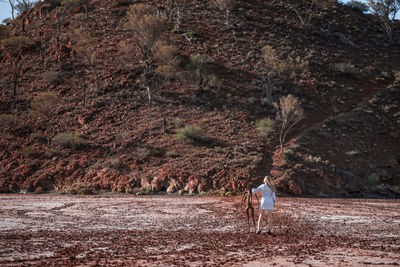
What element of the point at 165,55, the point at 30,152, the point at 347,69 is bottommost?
the point at 30,152

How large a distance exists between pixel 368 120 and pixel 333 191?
1270 centimetres

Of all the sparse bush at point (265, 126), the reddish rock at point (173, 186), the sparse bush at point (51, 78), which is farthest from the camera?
the sparse bush at point (51, 78)

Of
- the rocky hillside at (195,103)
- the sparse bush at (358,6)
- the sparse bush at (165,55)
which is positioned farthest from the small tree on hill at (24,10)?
the sparse bush at (358,6)

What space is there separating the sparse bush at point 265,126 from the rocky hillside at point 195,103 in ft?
1.51

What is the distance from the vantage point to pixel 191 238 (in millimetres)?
9984

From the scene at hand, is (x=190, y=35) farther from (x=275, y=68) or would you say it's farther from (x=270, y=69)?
(x=275, y=68)

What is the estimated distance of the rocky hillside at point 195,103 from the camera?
28391 mm

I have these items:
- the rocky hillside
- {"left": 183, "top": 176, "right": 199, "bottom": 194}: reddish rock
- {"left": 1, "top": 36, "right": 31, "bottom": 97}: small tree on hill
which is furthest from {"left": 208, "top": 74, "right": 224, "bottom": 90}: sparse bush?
{"left": 1, "top": 36, "right": 31, "bottom": 97}: small tree on hill

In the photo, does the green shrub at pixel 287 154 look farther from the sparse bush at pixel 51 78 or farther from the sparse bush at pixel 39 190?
the sparse bush at pixel 51 78

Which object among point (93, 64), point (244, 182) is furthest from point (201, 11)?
point (244, 182)

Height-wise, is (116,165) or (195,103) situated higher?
(195,103)

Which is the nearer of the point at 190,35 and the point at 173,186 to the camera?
the point at 173,186

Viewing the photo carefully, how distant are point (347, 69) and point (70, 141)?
1279 inches

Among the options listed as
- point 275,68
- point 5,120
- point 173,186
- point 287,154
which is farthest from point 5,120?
point 275,68
